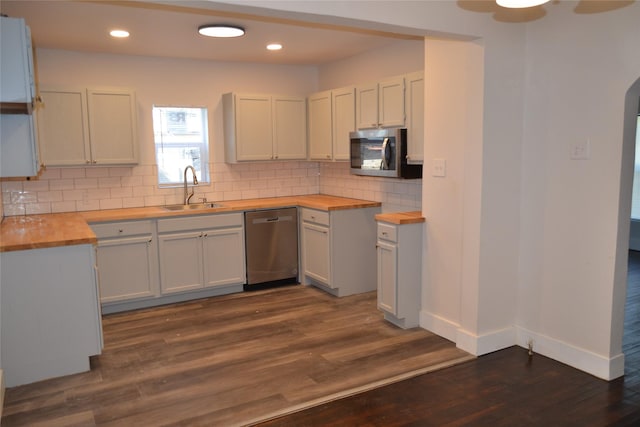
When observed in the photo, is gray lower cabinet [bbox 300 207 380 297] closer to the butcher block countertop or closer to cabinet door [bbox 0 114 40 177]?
the butcher block countertop

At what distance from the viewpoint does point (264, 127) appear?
5.28 metres

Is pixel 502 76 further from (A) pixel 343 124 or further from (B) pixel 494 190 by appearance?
(A) pixel 343 124

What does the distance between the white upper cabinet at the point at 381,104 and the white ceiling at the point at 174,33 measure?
0.43m

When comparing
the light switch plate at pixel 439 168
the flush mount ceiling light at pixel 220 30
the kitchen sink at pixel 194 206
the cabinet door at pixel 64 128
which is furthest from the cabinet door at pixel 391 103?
the cabinet door at pixel 64 128

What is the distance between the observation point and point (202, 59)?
5.20 m

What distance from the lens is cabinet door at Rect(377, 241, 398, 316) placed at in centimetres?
388

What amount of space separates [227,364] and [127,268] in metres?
1.60

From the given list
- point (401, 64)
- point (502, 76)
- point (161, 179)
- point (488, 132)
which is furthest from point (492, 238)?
point (161, 179)

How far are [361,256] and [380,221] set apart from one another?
975mm

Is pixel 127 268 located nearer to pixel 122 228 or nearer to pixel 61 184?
pixel 122 228

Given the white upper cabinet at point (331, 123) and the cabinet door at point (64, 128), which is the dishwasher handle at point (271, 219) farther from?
the cabinet door at point (64, 128)

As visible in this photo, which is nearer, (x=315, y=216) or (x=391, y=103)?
(x=391, y=103)

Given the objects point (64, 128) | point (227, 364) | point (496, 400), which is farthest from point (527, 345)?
point (64, 128)

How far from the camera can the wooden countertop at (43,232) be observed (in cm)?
308
